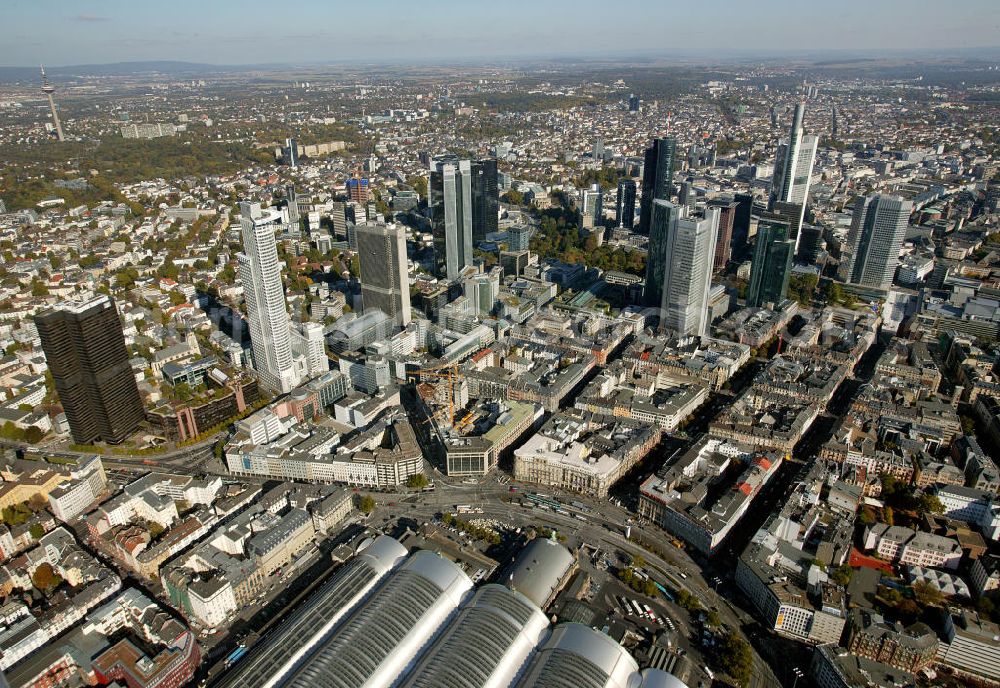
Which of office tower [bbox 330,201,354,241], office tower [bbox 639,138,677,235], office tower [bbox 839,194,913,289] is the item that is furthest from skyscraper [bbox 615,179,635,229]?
office tower [bbox 330,201,354,241]

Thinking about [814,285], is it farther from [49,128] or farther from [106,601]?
[49,128]

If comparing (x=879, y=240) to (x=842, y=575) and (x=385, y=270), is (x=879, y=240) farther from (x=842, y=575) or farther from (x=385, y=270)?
(x=385, y=270)

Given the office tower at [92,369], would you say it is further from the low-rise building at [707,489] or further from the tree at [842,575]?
the tree at [842,575]

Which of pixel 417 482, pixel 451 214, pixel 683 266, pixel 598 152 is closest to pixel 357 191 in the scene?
pixel 451 214

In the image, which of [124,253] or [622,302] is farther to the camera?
[124,253]

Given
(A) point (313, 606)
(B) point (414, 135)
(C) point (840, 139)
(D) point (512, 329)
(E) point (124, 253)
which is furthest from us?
(B) point (414, 135)

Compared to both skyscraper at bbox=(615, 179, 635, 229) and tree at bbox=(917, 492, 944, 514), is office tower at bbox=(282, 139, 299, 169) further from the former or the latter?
tree at bbox=(917, 492, 944, 514)

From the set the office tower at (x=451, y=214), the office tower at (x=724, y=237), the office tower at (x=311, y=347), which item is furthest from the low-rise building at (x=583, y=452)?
the office tower at (x=724, y=237)

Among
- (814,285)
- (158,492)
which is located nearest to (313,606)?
(158,492)
